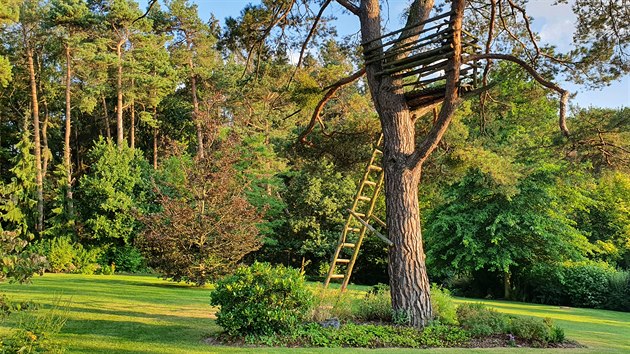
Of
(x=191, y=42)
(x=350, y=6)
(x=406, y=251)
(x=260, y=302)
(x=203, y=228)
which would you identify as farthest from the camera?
(x=191, y=42)

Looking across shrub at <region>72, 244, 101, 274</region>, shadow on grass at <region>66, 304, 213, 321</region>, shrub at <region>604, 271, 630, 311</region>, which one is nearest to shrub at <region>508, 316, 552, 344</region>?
shadow on grass at <region>66, 304, 213, 321</region>

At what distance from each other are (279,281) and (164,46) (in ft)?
94.2

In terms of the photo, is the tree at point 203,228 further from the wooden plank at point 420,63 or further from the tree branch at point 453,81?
the tree branch at point 453,81

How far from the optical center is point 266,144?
28438 mm

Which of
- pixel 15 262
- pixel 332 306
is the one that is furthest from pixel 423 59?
pixel 15 262

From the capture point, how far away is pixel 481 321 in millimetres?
8227

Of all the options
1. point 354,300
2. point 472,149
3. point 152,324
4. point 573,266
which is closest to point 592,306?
point 573,266

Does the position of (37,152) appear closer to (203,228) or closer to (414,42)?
(203,228)

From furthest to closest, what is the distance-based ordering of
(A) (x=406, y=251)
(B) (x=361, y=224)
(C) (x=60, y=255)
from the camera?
(C) (x=60, y=255) < (B) (x=361, y=224) < (A) (x=406, y=251)

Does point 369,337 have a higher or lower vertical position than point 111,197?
lower

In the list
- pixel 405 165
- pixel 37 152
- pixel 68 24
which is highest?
pixel 68 24

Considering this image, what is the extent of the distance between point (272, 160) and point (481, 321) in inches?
842

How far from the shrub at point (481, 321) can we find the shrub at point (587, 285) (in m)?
15.7

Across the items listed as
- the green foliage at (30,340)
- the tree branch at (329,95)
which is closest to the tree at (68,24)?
the tree branch at (329,95)
